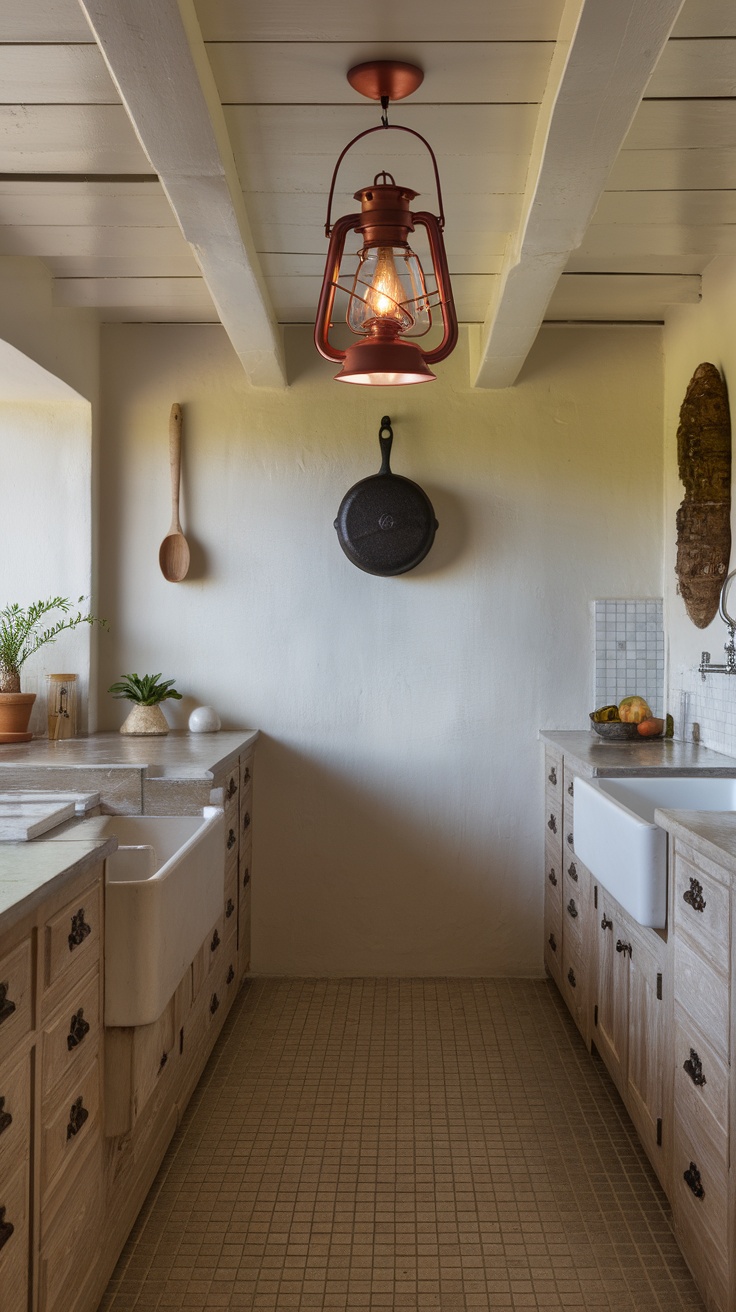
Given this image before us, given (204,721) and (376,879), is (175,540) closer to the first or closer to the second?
(204,721)

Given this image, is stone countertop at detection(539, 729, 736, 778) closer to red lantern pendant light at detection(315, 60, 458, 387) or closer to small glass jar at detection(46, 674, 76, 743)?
red lantern pendant light at detection(315, 60, 458, 387)

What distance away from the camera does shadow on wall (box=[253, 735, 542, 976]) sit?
12.5 feet

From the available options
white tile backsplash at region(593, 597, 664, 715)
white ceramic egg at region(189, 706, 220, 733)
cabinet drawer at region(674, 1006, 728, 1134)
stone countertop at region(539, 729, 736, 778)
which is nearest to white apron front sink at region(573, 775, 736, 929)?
stone countertop at region(539, 729, 736, 778)

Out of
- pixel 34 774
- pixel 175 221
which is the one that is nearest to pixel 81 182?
pixel 175 221

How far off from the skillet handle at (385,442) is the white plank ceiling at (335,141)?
2.06 feet

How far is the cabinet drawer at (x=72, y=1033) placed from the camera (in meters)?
1.58

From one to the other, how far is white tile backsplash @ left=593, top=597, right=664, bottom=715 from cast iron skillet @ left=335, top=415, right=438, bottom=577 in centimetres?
70

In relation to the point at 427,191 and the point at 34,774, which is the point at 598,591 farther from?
the point at 34,774

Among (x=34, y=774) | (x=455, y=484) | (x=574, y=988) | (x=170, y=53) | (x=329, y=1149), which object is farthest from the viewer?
(x=455, y=484)

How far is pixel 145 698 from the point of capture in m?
3.65

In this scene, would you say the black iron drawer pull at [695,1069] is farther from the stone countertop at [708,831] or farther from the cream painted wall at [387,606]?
the cream painted wall at [387,606]

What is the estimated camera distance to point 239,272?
269 cm

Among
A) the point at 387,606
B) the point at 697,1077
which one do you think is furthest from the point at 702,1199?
the point at 387,606

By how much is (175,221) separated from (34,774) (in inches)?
60.3
